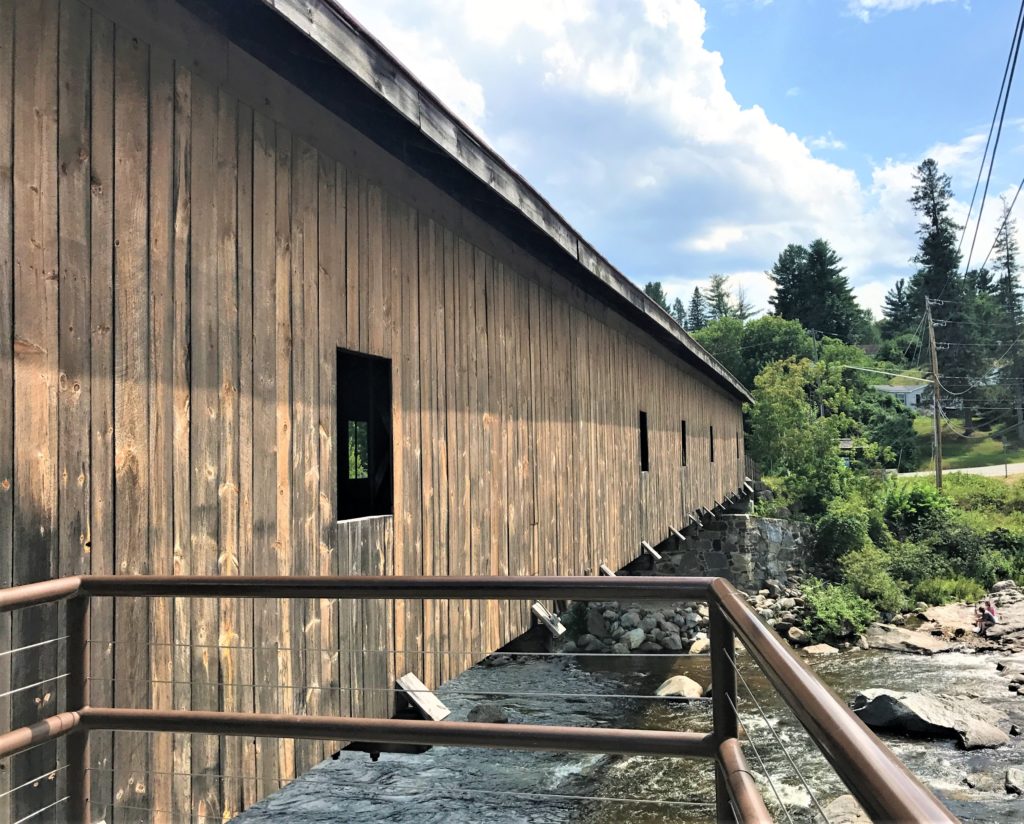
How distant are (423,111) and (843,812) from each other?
7.47 metres

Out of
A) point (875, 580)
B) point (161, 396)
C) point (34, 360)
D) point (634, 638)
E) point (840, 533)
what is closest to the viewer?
A: point (34, 360)

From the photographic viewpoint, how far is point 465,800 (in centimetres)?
804

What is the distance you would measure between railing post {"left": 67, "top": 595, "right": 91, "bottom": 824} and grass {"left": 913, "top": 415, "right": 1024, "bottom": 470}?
48.5 metres

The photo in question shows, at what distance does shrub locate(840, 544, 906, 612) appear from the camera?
1853cm

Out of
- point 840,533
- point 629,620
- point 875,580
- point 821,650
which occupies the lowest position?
point 821,650

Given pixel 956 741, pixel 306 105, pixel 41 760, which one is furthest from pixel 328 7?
pixel 956 741

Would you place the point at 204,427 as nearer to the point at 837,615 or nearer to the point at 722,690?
the point at 722,690

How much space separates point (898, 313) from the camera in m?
70.1

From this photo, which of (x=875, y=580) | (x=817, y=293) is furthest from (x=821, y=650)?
(x=817, y=293)

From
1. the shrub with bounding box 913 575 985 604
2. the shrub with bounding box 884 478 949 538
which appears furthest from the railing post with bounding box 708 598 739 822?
the shrub with bounding box 884 478 949 538

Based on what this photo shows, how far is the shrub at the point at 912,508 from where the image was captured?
25.4 m

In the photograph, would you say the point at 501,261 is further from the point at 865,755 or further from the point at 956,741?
the point at 956,741

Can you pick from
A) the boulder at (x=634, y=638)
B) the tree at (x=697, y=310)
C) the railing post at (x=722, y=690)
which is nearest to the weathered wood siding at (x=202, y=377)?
the railing post at (x=722, y=690)

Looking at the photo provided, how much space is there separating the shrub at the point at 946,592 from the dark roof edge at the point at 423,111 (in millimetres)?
17222
